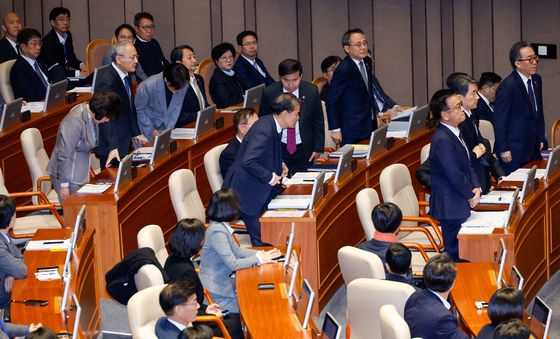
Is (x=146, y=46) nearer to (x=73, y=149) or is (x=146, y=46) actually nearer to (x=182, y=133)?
(x=182, y=133)

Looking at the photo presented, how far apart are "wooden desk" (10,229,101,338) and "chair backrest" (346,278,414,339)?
1609 millimetres

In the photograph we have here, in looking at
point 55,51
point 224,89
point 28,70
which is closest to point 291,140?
point 224,89

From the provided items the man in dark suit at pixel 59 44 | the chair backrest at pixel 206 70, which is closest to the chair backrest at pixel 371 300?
the chair backrest at pixel 206 70

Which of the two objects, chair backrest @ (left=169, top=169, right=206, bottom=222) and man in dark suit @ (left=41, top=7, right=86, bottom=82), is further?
man in dark suit @ (left=41, top=7, right=86, bottom=82)

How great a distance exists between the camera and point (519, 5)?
1395 cm

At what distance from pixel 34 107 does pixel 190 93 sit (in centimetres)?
162

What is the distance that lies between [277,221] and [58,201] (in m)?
2.35

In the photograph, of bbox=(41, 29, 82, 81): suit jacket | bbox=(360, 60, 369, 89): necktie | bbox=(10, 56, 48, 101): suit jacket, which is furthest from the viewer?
bbox=(41, 29, 82, 81): suit jacket

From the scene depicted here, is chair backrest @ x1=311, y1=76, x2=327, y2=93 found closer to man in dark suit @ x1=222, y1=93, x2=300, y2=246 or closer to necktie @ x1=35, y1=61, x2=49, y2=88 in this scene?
necktie @ x1=35, y1=61, x2=49, y2=88

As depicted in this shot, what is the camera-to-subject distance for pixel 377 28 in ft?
48.1

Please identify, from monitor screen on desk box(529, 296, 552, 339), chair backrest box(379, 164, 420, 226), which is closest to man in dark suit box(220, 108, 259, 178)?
chair backrest box(379, 164, 420, 226)

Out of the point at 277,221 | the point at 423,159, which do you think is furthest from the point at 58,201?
the point at 423,159

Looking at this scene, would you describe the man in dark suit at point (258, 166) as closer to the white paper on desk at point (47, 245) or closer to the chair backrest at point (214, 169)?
the chair backrest at point (214, 169)

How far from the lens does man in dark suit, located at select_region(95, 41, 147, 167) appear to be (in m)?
10.7
